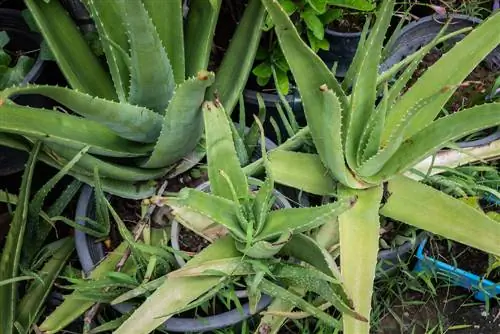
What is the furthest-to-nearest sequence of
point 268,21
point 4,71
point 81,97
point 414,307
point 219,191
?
point 414,307 → point 4,71 → point 268,21 → point 219,191 → point 81,97

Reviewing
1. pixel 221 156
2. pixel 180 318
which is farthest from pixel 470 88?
pixel 180 318

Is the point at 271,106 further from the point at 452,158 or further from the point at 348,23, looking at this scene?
the point at 452,158

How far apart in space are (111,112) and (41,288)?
474mm

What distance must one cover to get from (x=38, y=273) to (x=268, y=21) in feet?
2.20

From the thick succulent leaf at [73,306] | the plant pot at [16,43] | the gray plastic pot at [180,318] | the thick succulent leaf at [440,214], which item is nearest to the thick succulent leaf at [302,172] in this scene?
the thick succulent leaf at [440,214]

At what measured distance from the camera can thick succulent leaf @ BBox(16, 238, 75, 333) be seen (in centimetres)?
125

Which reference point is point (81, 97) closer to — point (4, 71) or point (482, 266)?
point (4, 71)

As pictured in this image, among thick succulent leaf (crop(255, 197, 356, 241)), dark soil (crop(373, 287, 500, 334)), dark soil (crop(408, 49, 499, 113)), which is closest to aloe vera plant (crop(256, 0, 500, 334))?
thick succulent leaf (crop(255, 197, 356, 241))

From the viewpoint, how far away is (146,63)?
991mm

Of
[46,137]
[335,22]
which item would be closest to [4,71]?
[46,137]

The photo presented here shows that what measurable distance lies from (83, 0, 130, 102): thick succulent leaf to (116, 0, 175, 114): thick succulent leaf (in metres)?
0.02

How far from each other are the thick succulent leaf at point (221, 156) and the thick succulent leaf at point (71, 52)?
26 cm

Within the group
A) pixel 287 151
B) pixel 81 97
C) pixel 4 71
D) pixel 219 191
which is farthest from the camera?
pixel 4 71

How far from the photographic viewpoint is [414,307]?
1.52 m
